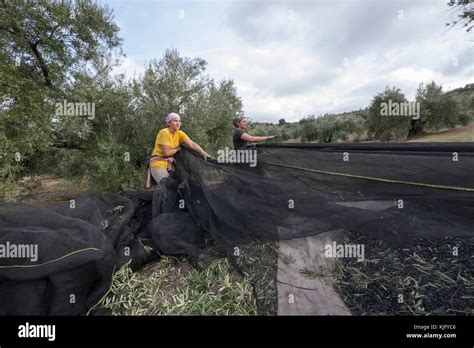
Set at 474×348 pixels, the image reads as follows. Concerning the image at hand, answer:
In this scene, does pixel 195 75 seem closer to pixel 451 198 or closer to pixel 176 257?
pixel 176 257

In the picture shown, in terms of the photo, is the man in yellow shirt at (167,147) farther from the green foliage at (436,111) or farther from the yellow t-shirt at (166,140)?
the green foliage at (436,111)

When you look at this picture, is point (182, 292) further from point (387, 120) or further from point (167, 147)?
point (387, 120)

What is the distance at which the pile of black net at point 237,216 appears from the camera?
6.19 ft

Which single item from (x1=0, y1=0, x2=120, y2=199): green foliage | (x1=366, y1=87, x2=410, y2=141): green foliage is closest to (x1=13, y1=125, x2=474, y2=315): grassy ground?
(x1=0, y1=0, x2=120, y2=199): green foliage

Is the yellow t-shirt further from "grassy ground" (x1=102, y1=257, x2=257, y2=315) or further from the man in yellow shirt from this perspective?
"grassy ground" (x1=102, y1=257, x2=257, y2=315)

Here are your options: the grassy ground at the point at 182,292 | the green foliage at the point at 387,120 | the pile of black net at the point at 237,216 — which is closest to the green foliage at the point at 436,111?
the green foliage at the point at 387,120

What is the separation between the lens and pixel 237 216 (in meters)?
2.45

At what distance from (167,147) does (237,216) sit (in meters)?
2.17

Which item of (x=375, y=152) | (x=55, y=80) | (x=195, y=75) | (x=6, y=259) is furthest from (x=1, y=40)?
(x=375, y=152)

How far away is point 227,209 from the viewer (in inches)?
101

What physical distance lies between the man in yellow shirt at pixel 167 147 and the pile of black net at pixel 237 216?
3.14 feet

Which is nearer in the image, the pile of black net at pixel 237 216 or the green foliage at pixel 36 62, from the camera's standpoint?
the pile of black net at pixel 237 216

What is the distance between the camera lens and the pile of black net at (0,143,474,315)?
1.89 meters

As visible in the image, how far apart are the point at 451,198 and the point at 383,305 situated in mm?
962
